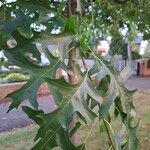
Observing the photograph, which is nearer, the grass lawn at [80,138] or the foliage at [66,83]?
the foliage at [66,83]

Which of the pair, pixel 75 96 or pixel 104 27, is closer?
pixel 75 96

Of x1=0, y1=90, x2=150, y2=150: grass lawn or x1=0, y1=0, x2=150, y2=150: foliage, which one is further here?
x1=0, y1=90, x2=150, y2=150: grass lawn

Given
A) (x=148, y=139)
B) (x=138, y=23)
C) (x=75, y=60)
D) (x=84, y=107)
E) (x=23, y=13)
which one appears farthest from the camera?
(x=148, y=139)

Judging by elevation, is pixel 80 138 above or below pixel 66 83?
below

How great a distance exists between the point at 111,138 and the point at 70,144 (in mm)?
154

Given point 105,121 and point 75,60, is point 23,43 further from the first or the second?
point 105,121

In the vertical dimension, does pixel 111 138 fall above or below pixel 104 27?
above

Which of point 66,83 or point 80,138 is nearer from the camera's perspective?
point 66,83

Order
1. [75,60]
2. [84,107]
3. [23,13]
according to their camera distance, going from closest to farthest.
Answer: [84,107] < [75,60] < [23,13]

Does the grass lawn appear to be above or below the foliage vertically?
below

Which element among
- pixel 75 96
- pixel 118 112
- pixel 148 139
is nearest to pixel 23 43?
pixel 75 96

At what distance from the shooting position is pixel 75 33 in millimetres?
1382

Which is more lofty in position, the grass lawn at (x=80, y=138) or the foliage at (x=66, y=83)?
the foliage at (x=66, y=83)

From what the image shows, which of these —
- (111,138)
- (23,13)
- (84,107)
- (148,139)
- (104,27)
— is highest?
(23,13)
